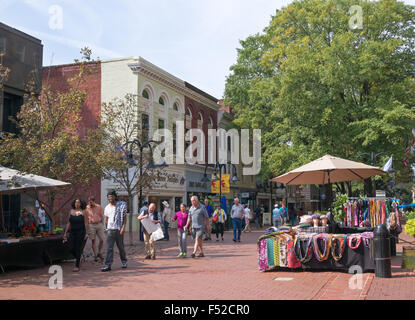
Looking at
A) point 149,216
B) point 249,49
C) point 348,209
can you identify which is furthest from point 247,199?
point 149,216

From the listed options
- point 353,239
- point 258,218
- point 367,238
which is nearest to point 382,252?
point 367,238

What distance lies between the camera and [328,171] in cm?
1225

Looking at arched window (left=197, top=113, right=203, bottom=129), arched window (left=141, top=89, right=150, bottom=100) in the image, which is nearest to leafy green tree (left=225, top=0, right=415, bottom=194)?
arched window (left=141, top=89, right=150, bottom=100)

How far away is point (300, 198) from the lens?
65125mm

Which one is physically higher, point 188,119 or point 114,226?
point 188,119

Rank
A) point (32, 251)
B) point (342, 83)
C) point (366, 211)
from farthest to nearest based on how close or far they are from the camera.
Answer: point (342, 83) < point (366, 211) < point (32, 251)

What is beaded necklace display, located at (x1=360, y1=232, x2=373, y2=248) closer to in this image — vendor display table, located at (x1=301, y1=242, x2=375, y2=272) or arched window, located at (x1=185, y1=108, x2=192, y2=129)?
vendor display table, located at (x1=301, y1=242, x2=375, y2=272)

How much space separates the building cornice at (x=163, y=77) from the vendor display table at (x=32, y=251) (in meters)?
18.3

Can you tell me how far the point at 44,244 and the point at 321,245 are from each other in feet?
22.7

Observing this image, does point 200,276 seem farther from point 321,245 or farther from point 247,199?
point 247,199

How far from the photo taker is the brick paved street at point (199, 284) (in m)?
7.45

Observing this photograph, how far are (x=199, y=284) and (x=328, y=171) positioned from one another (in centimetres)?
545

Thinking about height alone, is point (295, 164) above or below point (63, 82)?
below

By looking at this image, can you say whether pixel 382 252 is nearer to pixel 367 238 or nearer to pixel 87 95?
pixel 367 238
